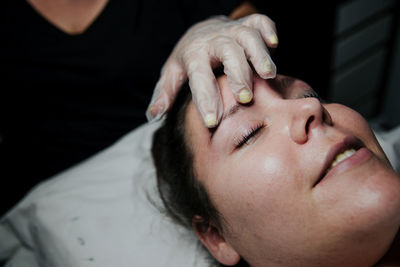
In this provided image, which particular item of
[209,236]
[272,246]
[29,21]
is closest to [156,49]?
[29,21]

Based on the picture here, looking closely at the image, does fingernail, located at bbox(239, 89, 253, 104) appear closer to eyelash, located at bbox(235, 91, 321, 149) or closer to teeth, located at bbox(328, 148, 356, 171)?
eyelash, located at bbox(235, 91, 321, 149)

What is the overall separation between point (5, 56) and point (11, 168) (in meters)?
0.47

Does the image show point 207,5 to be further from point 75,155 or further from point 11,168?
point 11,168

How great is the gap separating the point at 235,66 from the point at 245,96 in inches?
3.9

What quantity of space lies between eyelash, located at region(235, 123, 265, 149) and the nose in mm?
72

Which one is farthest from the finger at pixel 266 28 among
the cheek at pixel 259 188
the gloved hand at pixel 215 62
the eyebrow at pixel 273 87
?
the cheek at pixel 259 188

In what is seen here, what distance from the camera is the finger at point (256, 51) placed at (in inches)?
32.2

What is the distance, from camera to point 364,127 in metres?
0.76

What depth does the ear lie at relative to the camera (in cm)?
89

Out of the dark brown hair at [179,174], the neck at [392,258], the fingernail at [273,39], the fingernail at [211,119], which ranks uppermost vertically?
the fingernail at [273,39]

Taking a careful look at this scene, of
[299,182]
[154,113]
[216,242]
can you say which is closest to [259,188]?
[299,182]

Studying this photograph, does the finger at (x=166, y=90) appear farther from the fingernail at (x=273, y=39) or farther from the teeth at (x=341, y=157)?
the teeth at (x=341, y=157)

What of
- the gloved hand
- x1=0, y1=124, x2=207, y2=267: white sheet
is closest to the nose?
the gloved hand

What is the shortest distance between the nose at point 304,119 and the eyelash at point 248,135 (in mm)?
72
